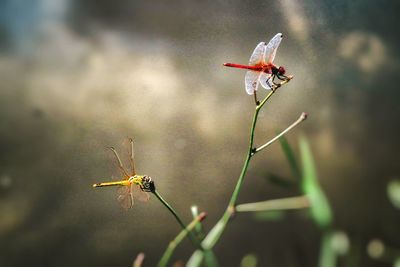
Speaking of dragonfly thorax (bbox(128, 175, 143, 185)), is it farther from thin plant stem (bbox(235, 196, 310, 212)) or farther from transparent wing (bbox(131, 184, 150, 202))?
thin plant stem (bbox(235, 196, 310, 212))

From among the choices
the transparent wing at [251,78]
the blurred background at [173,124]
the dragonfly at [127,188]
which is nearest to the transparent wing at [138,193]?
the dragonfly at [127,188]

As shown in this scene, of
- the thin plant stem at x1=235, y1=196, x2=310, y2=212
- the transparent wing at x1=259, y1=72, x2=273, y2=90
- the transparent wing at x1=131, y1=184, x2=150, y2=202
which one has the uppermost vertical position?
the transparent wing at x1=259, y1=72, x2=273, y2=90

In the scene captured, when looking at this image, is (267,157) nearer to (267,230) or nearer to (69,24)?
(267,230)

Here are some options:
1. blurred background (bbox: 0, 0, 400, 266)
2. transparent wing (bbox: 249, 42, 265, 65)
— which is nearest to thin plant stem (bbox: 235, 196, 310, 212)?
transparent wing (bbox: 249, 42, 265, 65)

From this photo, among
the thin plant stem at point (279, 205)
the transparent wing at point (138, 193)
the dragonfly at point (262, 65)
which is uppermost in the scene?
the dragonfly at point (262, 65)

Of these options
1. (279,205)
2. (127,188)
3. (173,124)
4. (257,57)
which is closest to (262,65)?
(257,57)

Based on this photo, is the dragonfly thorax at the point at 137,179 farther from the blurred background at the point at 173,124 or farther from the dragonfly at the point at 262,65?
the blurred background at the point at 173,124

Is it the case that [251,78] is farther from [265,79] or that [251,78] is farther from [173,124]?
[173,124]

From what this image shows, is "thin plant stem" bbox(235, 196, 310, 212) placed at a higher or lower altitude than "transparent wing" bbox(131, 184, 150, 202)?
lower

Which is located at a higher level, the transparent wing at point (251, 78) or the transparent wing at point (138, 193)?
the transparent wing at point (251, 78)
